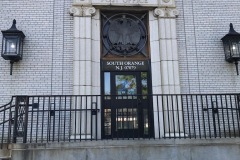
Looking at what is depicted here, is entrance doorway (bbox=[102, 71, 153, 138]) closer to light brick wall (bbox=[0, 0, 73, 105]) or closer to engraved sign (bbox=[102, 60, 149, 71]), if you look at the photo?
engraved sign (bbox=[102, 60, 149, 71])

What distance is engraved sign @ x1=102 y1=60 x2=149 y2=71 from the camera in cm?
851

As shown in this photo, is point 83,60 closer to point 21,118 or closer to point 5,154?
point 21,118

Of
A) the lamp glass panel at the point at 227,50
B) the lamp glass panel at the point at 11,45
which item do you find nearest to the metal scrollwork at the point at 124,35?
the lamp glass panel at the point at 227,50

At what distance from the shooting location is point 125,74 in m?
8.58

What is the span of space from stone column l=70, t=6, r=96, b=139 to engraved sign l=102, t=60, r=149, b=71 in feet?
1.80

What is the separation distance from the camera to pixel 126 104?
8.21 meters

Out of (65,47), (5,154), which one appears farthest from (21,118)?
(65,47)

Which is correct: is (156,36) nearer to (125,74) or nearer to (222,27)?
(125,74)

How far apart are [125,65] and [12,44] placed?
3065 millimetres

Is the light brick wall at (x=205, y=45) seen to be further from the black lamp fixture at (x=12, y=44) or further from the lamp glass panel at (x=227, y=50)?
the black lamp fixture at (x=12, y=44)

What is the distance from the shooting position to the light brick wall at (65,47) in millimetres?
8094

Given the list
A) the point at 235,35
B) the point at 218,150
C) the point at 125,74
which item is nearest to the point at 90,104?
the point at 125,74

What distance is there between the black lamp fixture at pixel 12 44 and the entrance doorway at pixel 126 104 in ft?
7.81

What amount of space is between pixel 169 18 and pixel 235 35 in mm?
1888
